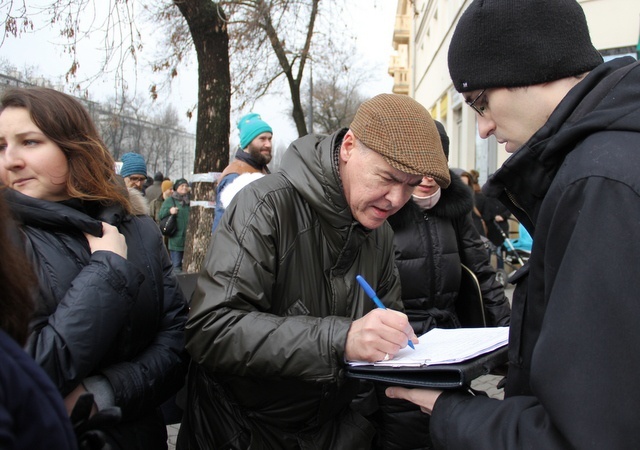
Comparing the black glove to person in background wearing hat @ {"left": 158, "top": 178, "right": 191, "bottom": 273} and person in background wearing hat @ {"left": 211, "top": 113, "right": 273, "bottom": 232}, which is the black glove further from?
person in background wearing hat @ {"left": 158, "top": 178, "right": 191, "bottom": 273}

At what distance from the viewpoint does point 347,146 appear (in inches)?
75.2

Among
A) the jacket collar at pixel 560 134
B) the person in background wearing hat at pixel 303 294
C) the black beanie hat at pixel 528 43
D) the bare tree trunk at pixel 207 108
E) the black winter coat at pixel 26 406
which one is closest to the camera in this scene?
the black winter coat at pixel 26 406

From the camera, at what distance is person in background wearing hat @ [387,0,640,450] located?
36.9 inches

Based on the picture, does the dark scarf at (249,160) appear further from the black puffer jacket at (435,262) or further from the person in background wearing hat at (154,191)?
the person in background wearing hat at (154,191)

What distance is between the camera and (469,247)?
3.32 meters

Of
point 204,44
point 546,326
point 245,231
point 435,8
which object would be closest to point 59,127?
point 245,231

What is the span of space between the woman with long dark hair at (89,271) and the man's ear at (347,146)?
80 centimetres

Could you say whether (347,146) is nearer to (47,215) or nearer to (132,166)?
(47,215)

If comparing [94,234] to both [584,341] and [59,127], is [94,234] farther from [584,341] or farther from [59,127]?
[584,341]

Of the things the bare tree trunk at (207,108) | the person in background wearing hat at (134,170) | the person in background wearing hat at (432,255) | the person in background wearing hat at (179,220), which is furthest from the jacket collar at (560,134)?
the person in background wearing hat at (179,220)

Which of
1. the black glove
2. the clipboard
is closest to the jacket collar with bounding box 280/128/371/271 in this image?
the clipboard

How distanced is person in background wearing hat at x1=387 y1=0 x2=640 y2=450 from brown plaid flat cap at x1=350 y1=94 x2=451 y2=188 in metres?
0.29

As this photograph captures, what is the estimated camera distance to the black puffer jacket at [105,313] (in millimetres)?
1461

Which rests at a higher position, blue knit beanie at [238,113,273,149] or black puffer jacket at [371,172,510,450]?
blue knit beanie at [238,113,273,149]
